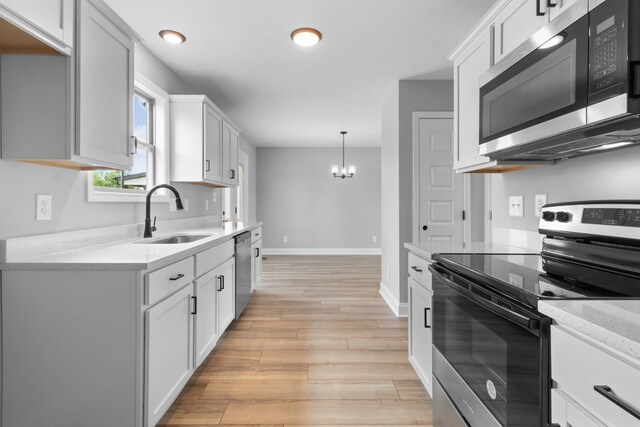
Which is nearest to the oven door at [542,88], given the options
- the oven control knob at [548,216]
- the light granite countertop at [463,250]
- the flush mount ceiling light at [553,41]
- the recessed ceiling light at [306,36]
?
the flush mount ceiling light at [553,41]

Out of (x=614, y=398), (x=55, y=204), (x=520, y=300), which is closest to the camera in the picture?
(x=614, y=398)

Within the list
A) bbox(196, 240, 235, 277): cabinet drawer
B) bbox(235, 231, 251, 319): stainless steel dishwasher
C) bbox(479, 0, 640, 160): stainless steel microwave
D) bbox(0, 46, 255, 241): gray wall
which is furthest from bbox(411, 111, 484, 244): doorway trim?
bbox(0, 46, 255, 241): gray wall

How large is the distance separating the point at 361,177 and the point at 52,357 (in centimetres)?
688

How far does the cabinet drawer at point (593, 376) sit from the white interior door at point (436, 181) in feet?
9.64

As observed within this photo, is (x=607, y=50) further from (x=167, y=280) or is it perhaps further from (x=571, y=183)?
(x=167, y=280)

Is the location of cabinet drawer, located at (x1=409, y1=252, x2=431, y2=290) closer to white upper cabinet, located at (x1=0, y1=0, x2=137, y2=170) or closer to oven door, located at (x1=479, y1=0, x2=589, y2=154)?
oven door, located at (x1=479, y1=0, x2=589, y2=154)

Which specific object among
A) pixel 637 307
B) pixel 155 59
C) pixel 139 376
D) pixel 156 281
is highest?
pixel 155 59

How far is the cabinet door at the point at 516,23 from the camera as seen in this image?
1.43 meters

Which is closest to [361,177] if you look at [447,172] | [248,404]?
[447,172]

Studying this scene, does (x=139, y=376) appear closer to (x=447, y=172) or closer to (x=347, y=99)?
(x=447, y=172)

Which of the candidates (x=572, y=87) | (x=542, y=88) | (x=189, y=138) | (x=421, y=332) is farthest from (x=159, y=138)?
(x=572, y=87)

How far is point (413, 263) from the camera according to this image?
211 centimetres

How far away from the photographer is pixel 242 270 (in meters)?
3.35

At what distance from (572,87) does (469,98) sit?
940mm
